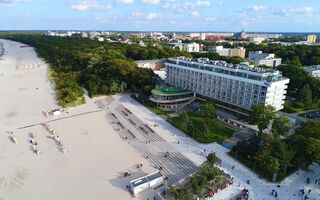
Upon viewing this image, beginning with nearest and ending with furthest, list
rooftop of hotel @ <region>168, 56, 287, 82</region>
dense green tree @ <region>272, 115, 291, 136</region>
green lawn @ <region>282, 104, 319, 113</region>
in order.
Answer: dense green tree @ <region>272, 115, 291, 136</region>
rooftop of hotel @ <region>168, 56, 287, 82</region>
green lawn @ <region>282, 104, 319, 113</region>

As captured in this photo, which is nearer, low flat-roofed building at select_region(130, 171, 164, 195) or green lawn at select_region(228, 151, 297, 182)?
low flat-roofed building at select_region(130, 171, 164, 195)

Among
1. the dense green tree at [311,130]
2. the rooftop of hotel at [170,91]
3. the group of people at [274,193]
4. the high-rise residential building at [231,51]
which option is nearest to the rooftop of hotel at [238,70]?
the rooftop of hotel at [170,91]

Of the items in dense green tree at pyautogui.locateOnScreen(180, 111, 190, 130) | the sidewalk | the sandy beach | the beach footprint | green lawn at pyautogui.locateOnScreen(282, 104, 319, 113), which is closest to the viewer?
the sidewalk

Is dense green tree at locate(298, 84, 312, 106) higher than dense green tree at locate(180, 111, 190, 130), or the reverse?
dense green tree at locate(298, 84, 312, 106)

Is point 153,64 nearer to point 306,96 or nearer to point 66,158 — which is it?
point 306,96

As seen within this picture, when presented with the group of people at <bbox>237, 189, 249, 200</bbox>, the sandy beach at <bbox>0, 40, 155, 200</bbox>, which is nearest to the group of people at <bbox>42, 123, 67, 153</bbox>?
the sandy beach at <bbox>0, 40, 155, 200</bbox>

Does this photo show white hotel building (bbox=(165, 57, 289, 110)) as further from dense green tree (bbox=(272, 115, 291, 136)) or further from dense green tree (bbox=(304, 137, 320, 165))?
dense green tree (bbox=(304, 137, 320, 165))

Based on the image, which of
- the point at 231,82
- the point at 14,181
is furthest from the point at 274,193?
the point at 14,181

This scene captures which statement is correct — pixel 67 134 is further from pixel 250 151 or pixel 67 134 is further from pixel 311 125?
pixel 311 125

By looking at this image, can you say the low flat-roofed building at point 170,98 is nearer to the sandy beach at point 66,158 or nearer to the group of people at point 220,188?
the sandy beach at point 66,158
